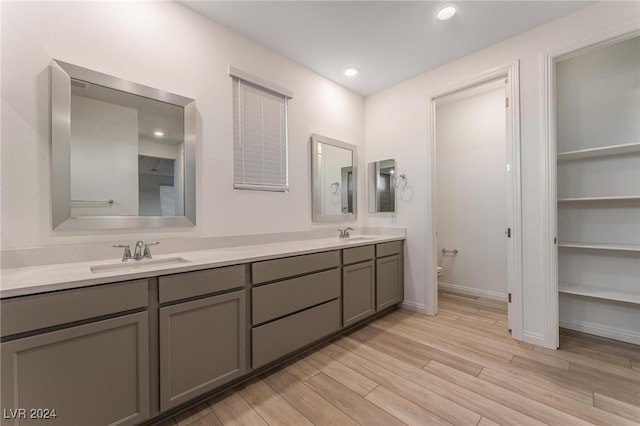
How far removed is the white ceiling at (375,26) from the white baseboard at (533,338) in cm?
258

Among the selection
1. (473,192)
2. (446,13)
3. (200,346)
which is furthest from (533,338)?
(446,13)

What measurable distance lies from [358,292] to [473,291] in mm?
2009

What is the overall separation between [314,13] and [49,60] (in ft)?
5.59

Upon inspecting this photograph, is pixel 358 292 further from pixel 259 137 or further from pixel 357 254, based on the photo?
pixel 259 137

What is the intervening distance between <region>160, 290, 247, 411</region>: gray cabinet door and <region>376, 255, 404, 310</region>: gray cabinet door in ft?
4.97

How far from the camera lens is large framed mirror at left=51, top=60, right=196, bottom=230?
1485 mm

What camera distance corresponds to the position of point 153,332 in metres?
1.33

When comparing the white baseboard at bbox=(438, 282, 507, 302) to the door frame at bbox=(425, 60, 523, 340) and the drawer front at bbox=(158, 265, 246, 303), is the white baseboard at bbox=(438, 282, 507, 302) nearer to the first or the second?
the door frame at bbox=(425, 60, 523, 340)

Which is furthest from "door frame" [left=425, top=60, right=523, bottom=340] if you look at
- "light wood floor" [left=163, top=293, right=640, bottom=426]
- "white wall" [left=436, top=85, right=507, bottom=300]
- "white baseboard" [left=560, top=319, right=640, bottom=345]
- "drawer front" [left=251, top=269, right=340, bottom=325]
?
"drawer front" [left=251, top=269, right=340, bottom=325]

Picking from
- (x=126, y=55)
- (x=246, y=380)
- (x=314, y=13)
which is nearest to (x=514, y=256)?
(x=246, y=380)

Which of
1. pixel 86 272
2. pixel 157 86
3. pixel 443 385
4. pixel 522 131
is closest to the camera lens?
pixel 86 272

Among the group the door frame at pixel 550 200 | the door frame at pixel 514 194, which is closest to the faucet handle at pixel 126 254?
the door frame at pixel 514 194

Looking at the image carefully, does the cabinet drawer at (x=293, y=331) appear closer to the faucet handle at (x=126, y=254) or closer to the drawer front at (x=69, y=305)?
the drawer front at (x=69, y=305)

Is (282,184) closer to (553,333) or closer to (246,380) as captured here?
(246,380)
